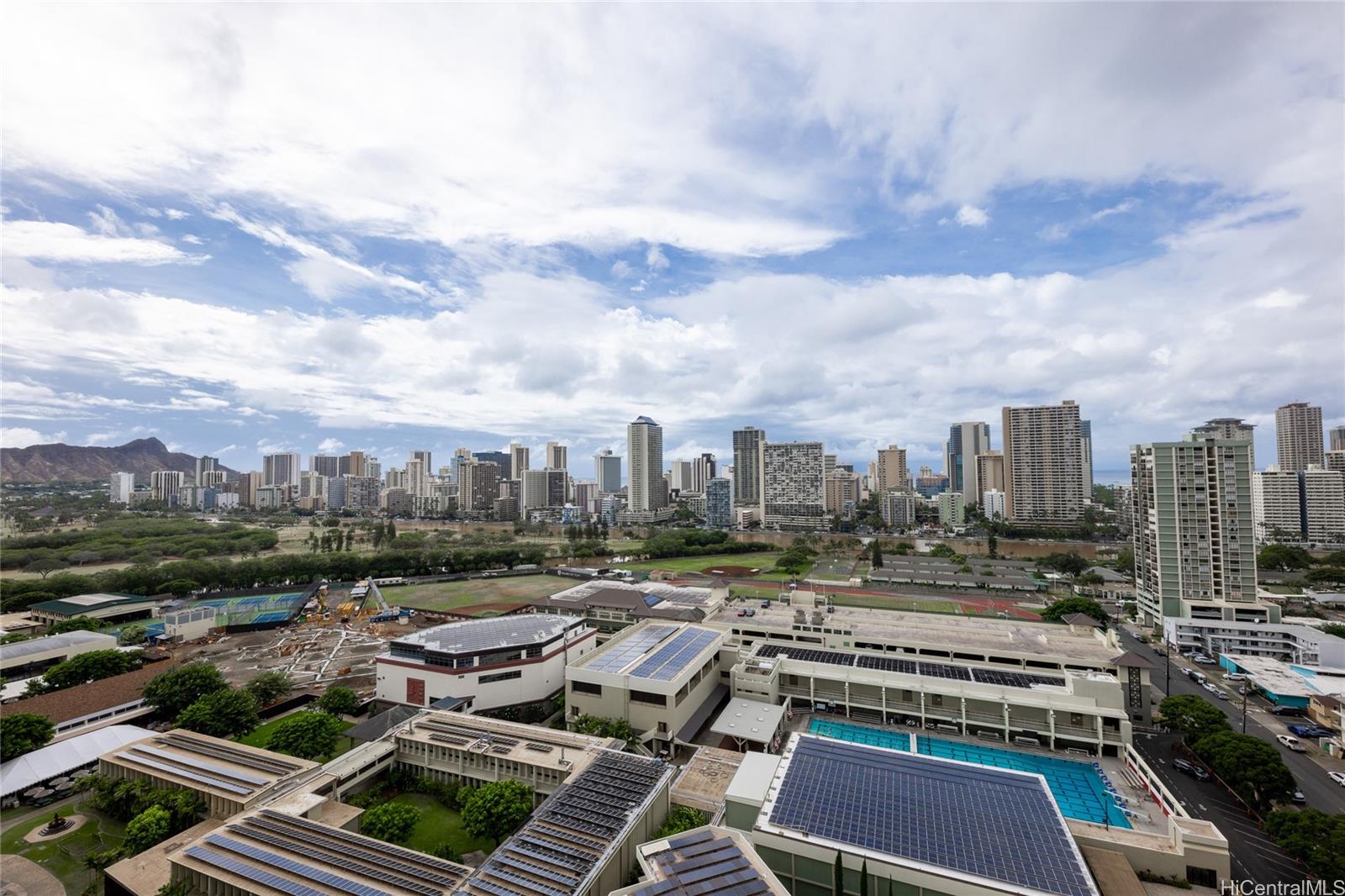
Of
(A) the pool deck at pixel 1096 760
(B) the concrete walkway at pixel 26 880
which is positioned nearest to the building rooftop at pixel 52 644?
(B) the concrete walkway at pixel 26 880

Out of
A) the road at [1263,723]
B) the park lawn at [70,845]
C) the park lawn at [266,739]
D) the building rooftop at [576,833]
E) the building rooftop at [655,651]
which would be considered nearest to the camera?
the building rooftop at [576,833]

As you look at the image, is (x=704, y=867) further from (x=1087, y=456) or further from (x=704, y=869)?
(x=1087, y=456)

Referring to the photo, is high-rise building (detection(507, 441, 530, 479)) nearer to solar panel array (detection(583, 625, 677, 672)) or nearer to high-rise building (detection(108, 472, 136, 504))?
high-rise building (detection(108, 472, 136, 504))

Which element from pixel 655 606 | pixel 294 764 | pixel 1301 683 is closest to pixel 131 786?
pixel 294 764

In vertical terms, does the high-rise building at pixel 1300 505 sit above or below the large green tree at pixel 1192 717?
above

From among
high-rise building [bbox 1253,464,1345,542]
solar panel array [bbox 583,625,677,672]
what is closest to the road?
solar panel array [bbox 583,625,677,672]

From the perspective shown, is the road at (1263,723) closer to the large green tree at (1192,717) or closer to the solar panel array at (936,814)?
the large green tree at (1192,717)

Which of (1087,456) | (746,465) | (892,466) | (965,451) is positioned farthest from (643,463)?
(1087,456)

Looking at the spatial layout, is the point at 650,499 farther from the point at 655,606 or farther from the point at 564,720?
the point at 564,720
